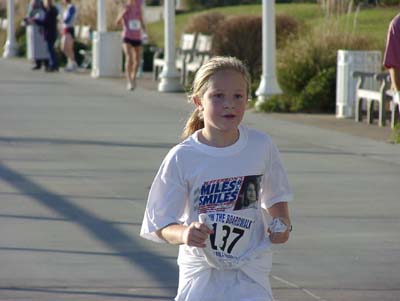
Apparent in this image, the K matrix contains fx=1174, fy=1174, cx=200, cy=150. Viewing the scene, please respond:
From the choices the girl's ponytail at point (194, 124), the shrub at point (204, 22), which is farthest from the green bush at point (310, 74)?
the girl's ponytail at point (194, 124)

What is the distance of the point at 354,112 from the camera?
1659 cm

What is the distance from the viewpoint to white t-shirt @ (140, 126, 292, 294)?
4.27 meters

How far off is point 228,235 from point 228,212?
0.09m

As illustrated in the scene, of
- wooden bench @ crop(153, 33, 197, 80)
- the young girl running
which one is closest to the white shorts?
the young girl running

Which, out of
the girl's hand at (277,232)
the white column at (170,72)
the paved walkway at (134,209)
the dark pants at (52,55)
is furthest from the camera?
the dark pants at (52,55)

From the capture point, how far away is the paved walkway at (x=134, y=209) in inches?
276

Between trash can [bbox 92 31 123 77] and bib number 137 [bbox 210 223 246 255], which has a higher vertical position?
bib number 137 [bbox 210 223 246 255]

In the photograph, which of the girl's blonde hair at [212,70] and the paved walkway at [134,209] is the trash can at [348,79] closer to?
the paved walkway at [134,209]

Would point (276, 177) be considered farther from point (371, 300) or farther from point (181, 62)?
point (181, 62)

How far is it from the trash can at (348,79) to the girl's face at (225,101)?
12239 millimetres

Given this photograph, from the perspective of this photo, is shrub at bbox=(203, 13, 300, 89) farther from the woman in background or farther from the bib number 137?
the bib number 137

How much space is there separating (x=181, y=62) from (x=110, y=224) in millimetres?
14554

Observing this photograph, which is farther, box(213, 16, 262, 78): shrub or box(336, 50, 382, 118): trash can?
box(213, 16, 262, 78): shrub

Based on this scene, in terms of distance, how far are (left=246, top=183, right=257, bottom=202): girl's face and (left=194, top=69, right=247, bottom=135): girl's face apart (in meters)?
0.21
